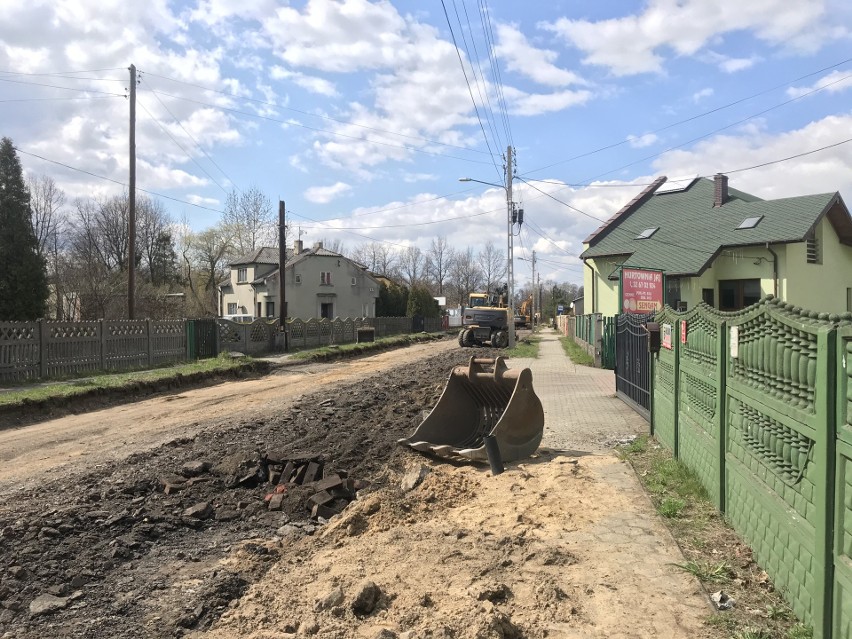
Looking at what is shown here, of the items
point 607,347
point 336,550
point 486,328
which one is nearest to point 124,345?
point 607,347

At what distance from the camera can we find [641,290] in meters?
22.1

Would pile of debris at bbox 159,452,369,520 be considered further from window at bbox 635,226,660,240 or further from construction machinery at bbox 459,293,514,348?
window at bbox 635,226,660,240

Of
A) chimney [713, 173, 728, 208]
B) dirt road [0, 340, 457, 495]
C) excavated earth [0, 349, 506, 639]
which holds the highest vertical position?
chimney [713, 173, 728, 208]

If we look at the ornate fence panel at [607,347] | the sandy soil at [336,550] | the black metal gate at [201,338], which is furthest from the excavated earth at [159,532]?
the black metal gate at [201,338]

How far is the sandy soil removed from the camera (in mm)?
3787

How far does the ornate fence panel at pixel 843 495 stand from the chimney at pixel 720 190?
3539 centimetres

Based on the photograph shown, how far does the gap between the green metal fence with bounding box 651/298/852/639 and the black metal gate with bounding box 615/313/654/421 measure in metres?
4.51

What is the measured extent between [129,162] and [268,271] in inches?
1521

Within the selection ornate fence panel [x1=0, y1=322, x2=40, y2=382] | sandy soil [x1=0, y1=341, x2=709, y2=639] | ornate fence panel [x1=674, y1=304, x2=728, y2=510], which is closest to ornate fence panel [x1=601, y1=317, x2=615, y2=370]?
sandy soil [x1=0, y1=341, x2=709, y2=639]

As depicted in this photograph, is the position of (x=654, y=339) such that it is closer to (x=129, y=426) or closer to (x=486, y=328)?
(x=129, y=426)

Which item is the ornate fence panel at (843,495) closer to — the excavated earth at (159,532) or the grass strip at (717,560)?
the grass strip at (717,560)

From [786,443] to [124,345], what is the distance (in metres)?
20.8

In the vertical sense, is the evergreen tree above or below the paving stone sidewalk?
above

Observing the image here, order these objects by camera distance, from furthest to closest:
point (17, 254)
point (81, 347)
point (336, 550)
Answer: point (17, 254) < point (81, 347) < point (336, 550)
